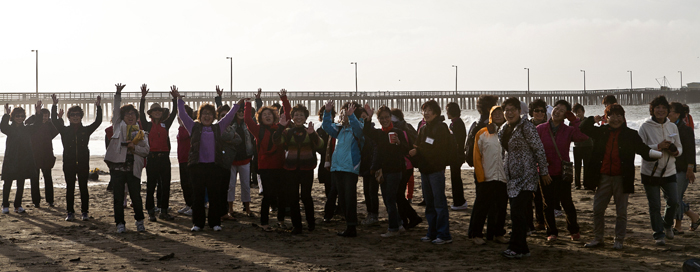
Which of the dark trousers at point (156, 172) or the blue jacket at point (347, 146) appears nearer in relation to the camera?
the blue jacket at point (347, 146)

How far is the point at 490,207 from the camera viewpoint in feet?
19.6

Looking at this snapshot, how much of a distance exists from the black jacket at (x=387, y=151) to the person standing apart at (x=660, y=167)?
2.44 m

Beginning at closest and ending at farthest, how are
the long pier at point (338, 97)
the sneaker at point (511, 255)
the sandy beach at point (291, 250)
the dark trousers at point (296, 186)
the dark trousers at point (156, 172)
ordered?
the sandy beach at point (291, 250) < the sneaker at point (511, 255) < the dark trousers at point (296, 186) < the dark trousers at point (156, 172) < the long pier at point (338, 97)

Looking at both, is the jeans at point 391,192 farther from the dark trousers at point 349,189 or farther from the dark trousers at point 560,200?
the dark trousers at point 560,200

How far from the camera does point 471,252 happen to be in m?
5.61

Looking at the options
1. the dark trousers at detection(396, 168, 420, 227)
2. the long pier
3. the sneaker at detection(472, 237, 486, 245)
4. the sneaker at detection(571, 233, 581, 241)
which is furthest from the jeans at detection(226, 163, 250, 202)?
the long pier

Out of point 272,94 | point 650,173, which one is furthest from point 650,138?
point 272,94

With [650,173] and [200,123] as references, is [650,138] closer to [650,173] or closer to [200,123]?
[650,173]

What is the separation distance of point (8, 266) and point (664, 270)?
5.48 m

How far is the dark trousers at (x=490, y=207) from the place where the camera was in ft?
18.7

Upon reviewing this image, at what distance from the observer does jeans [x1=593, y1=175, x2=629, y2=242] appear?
5625 millimetres

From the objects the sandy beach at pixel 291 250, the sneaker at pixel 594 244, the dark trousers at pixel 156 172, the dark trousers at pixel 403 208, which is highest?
the dark trousers at pixel 156 172

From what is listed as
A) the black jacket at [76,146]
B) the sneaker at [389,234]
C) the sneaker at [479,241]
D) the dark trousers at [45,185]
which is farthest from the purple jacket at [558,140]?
the dark trousers at [45,185]

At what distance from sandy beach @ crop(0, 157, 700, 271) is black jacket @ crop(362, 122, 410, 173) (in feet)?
2.58
